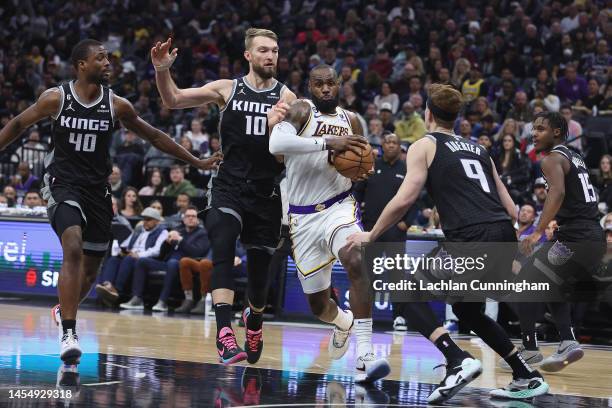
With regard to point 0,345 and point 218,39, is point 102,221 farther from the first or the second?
point 218,39

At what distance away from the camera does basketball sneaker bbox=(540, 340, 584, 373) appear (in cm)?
824

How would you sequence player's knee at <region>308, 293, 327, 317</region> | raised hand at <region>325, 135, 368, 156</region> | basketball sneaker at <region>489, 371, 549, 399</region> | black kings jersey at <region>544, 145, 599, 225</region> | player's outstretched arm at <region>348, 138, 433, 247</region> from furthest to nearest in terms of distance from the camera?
black kings jersey at <region>544, 145, 599, 225</region>, player's knee at <region>308, 293, 327, 317</region>, raised hand at <region>325, 135, 368, 156</region>, basketball sneaker at <region>489, 371, 549, 399</region>, player's outstretched arm at <region>348, 138, 433, 247</region>

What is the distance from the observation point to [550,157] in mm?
7949

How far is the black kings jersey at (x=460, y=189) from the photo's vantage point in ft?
20.9

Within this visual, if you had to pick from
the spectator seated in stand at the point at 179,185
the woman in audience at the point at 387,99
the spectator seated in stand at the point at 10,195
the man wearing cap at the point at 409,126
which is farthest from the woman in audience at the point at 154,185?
the woman in audience at the point at 387,99

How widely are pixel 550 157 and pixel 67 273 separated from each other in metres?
3.60

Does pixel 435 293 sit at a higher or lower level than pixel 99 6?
lower

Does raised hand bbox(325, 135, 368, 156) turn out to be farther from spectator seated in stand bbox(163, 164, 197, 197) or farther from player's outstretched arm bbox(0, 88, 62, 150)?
spectator seated in stand bbox(163, 164, 197, 197)

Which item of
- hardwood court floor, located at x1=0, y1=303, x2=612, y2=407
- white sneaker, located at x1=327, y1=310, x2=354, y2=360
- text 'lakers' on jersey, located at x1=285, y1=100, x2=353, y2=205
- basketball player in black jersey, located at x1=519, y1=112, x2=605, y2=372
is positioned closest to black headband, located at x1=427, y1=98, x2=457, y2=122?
text 'lakers' on jersey, located at x1=285, y1=100, x2=353, y2=205

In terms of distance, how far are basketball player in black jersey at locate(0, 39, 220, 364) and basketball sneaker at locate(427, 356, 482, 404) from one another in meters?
2.61

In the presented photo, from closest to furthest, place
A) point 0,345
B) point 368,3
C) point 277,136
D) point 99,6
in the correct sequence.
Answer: point 277,136 < point 0,345 < point 368,3 < point 99,6

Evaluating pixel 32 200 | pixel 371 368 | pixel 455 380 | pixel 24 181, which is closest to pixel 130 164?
pixel 24 181

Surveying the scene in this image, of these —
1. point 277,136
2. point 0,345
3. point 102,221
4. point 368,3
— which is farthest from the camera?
point 368,3

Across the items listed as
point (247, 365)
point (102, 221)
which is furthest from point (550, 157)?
point (102, 221)
